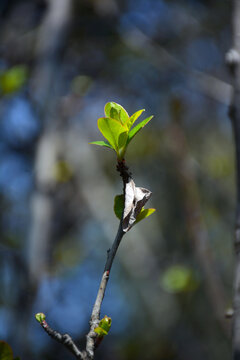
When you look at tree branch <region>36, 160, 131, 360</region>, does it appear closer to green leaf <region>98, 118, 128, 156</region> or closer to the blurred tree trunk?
green leaf <region>98, 118, 128, 156</region>

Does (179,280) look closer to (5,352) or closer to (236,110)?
(236,110)

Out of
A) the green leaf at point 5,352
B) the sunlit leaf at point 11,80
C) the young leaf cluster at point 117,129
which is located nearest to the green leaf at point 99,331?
the green leaf at point 5,352

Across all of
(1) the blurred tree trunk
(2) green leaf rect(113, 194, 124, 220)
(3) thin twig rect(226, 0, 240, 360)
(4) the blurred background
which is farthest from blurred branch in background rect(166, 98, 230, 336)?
(2) green leaf rect(113, 194, 124, 220)

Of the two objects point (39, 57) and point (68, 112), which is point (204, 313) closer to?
point (68, 112)

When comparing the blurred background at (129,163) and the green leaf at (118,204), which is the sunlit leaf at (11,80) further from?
the green leaf at (118,204)

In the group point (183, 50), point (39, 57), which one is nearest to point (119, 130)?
point (39, 57)

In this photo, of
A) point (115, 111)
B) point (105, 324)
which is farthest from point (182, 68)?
point (105, 324)
